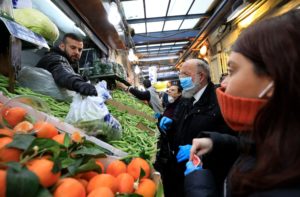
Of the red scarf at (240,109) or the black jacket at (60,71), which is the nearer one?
the red scarf at (240,109)

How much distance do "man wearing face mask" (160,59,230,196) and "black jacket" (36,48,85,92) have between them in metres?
1.16

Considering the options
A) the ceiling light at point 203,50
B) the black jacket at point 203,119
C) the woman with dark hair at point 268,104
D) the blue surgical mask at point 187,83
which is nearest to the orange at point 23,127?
the woman with dark hair at point 268,104

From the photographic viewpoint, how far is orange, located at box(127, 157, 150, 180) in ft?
4.48

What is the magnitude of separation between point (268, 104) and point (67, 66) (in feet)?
7.84

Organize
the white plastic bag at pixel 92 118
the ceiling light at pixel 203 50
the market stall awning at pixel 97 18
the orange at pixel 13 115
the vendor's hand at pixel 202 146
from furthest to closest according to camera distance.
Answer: the ceiling light at pixel 203 50 → the market stall awning at pixel 97 18 → the white plastic bag at pixel 92 118 → the vendor's hand at pixel 202 146 → the orange at pixel 13 115

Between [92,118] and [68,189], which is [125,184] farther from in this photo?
[92,118]

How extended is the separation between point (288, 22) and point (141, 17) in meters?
8.07

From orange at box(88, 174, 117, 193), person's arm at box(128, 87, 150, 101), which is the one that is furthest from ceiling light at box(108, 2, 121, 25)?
orange at box(88, 174, 117, 193)

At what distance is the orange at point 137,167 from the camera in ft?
4.48

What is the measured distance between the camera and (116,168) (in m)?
1.37

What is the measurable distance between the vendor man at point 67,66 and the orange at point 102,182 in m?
1.07

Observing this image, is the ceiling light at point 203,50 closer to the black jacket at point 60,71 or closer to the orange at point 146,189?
the black jacket at point 60,71

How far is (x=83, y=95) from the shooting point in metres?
2.15

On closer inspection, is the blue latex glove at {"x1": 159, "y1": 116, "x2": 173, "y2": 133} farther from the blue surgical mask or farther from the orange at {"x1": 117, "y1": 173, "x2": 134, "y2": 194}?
the orange at {"x1": 117, "y1": 173, "x2": 134, "y2": 194}
